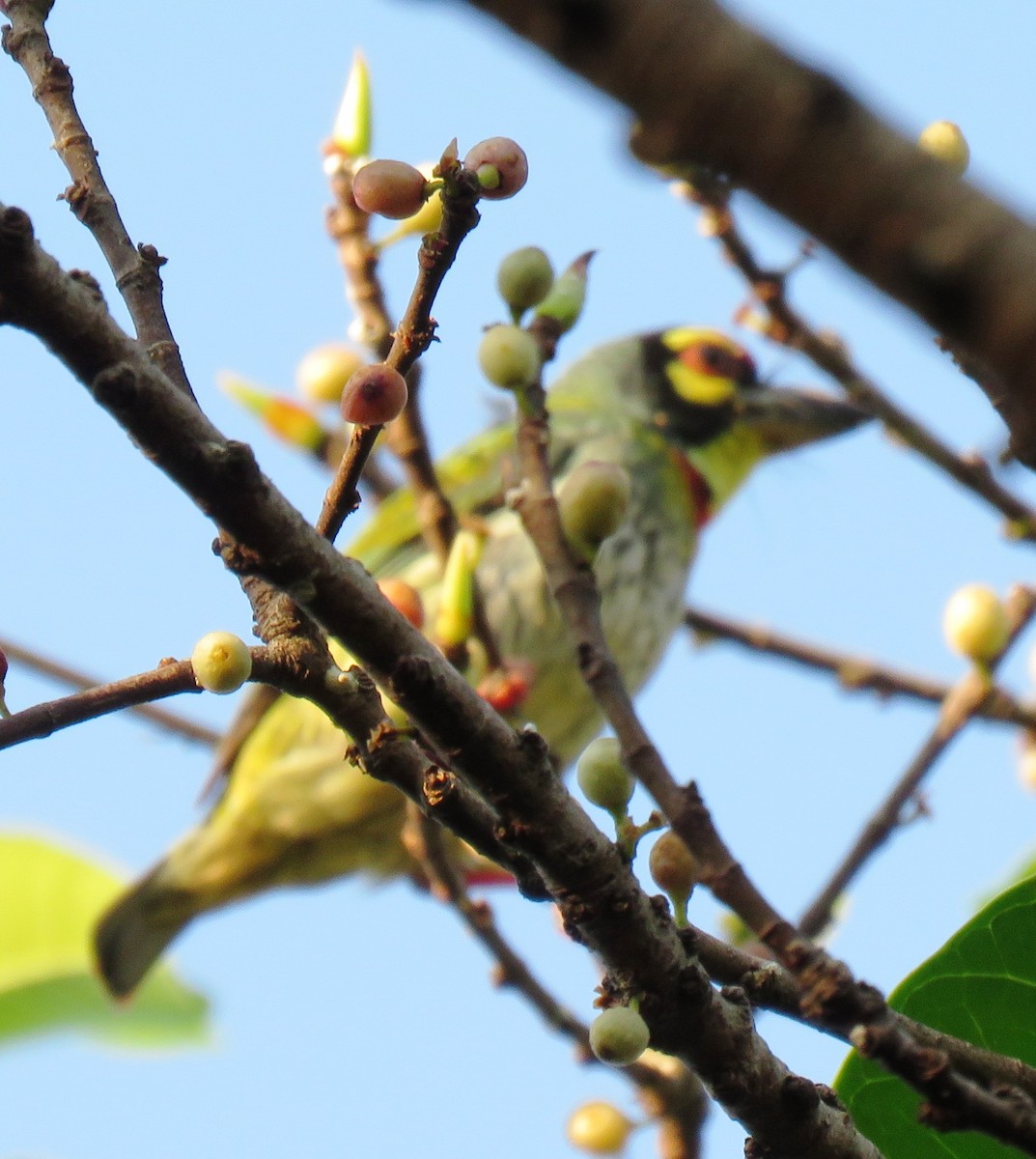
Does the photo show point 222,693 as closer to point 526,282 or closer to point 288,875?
point 526,282

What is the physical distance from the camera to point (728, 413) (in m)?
5.38

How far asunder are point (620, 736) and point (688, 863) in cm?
21

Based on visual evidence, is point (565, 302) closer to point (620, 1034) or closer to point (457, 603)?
point (457, 603)

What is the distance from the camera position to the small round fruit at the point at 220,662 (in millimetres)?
1107

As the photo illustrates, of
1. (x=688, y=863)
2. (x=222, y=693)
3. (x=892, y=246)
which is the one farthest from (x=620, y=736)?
(x=892, y=246)

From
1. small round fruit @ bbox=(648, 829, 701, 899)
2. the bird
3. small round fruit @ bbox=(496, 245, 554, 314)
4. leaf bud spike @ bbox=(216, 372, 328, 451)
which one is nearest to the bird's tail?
the bird

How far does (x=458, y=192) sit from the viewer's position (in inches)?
47.2

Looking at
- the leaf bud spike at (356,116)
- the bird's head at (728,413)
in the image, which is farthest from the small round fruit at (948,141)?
the bird's head at (728,413)

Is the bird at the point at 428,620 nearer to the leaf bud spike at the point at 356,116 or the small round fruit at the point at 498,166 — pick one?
the leaf bud spike at the point at 356,116

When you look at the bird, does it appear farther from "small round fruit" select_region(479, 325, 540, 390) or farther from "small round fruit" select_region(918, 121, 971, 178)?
"small round fruit" select_region(918, 121, 971, 178)

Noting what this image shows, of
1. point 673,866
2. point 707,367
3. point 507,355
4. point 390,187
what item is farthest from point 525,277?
point 707,367

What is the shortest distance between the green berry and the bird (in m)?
2.37

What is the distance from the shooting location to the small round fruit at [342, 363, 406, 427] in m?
1.23

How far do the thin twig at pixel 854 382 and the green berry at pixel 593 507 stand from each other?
137 cm
